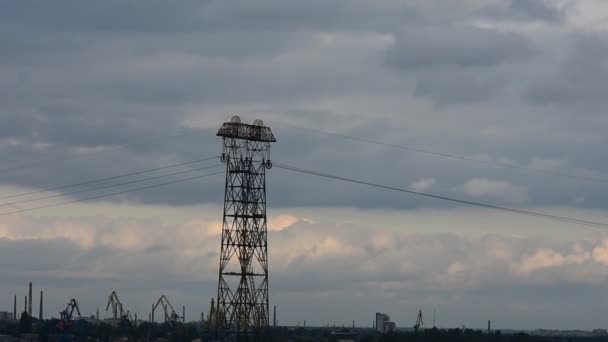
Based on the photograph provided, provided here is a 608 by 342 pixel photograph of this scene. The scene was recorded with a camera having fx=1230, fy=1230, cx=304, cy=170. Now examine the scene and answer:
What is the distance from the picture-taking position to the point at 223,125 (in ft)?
523

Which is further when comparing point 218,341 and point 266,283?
point 218,341

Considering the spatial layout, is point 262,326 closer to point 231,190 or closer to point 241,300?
point 241,300

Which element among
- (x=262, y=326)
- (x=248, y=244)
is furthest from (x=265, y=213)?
(x=262, y=326)

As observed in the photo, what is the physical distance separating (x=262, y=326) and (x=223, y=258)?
10.6 metres

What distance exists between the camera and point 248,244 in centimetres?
16125

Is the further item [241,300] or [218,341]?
[218,341]

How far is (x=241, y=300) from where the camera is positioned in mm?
160875

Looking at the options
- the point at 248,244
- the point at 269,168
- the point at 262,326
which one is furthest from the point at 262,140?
the point at 262,326

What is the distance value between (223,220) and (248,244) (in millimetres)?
4544

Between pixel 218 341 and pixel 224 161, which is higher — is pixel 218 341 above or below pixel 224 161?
below

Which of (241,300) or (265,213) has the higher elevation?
(265,213)

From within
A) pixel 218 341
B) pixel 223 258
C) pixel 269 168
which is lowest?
pixel 218 341

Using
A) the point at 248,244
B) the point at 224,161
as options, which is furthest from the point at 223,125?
the point at 248,244

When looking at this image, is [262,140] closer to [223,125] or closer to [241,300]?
[223,125]
